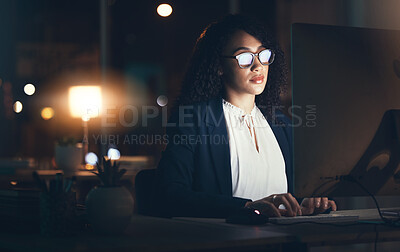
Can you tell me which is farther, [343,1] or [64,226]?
[343,1]

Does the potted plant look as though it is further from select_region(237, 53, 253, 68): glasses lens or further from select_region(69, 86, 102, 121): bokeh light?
select_region(69, 86, 102, 121): bokeh light

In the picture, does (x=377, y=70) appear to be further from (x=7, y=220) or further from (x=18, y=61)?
(x=18, y=61)

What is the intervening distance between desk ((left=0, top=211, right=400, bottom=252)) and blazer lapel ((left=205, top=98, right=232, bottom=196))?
0.75 m

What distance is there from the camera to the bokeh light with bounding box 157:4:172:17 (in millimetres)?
6527

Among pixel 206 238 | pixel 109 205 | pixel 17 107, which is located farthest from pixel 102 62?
pixel 206 238

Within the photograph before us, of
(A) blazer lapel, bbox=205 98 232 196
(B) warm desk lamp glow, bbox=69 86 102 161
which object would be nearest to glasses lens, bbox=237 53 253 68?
(A) blazer lapel, bbox=205 98 232 196

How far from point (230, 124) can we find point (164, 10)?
4.07 metres

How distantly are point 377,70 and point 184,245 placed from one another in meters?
0.80

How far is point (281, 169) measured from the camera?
2.68m

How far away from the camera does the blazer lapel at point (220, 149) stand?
256 cm

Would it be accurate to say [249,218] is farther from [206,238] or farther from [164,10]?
[164,10]

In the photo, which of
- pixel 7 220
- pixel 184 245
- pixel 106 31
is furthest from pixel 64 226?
pixel 106 31

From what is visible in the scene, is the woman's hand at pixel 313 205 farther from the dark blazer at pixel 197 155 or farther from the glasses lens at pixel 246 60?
the glasses lens at pixel 246 60

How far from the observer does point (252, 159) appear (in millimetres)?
2662
